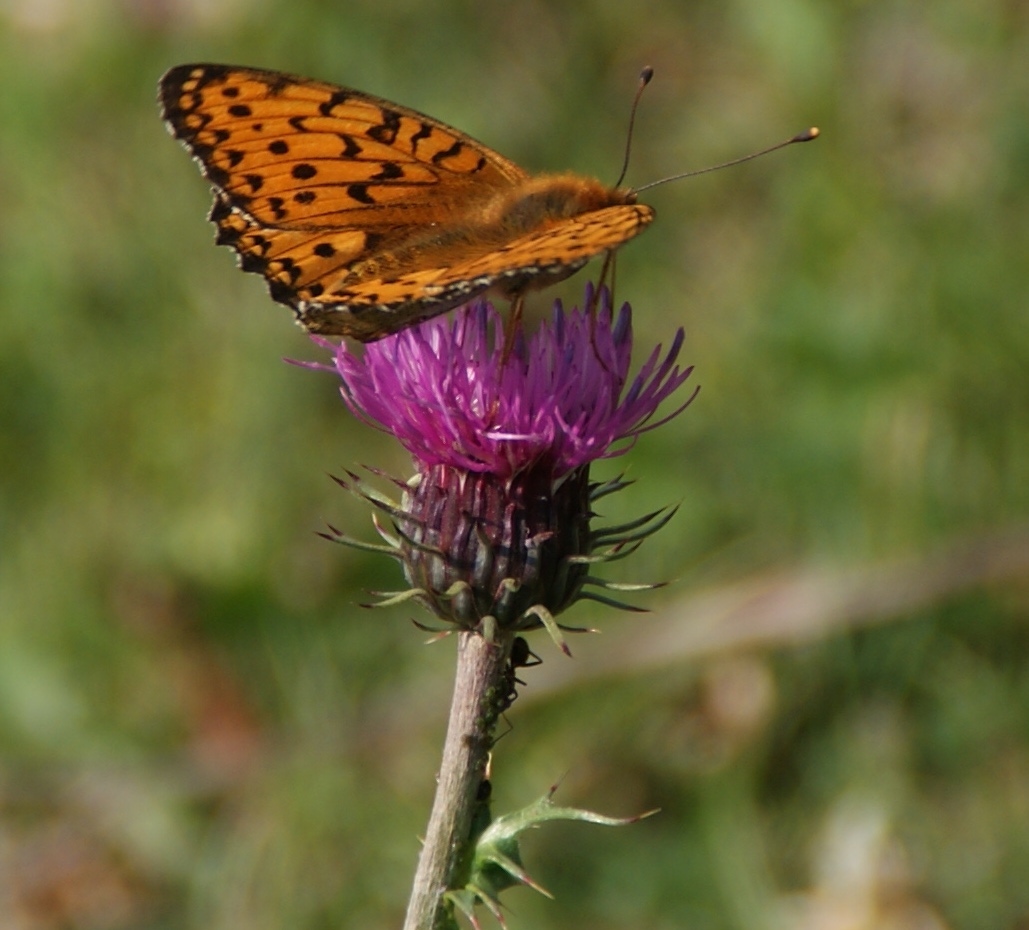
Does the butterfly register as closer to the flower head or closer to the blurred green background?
the flower head

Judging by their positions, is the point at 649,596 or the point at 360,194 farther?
the point at 649,596

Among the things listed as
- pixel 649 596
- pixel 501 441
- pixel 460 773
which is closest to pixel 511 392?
pixel 501 441

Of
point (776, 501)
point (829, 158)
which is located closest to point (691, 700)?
point (776, 501)

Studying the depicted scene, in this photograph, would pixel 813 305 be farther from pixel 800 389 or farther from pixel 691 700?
pixel 691 700

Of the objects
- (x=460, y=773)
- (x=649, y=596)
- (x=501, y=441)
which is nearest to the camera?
(x=460, y=773)

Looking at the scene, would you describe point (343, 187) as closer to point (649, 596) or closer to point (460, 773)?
point (460, 773)

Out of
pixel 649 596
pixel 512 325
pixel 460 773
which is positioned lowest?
pixel 649 596
